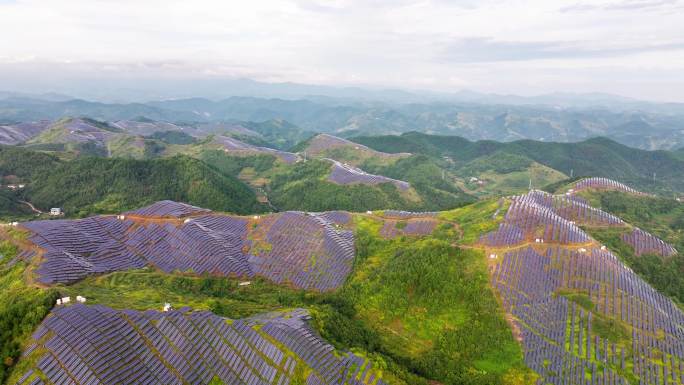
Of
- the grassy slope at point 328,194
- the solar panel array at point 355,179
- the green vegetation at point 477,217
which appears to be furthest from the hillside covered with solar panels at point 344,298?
the solar panel array at point 355,179

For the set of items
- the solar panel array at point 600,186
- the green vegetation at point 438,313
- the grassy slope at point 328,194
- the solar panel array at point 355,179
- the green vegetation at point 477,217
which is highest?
the green vegetation at point 477,217

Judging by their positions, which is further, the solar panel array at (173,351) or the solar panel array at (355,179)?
the solar panel array at (355,179)

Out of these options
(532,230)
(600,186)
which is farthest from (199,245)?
(600,186)

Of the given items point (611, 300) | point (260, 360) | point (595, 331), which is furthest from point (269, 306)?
point (611, 300)

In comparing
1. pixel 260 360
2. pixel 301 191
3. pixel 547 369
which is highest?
pixel 260 360

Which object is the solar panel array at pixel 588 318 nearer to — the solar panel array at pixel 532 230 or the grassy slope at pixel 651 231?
the solar panel array at pixel 532 230

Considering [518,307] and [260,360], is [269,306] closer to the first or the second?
[260,360]
